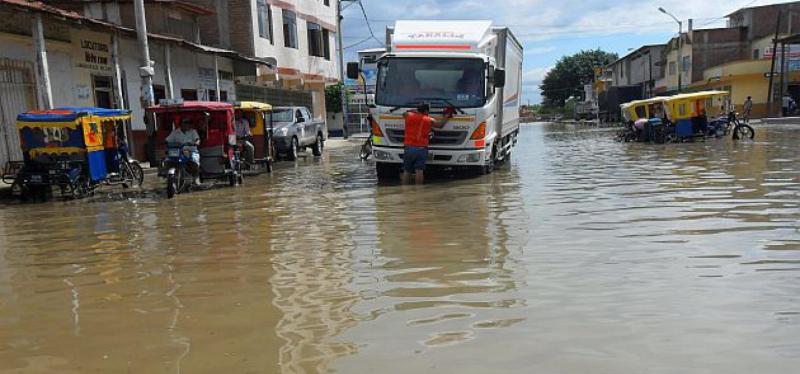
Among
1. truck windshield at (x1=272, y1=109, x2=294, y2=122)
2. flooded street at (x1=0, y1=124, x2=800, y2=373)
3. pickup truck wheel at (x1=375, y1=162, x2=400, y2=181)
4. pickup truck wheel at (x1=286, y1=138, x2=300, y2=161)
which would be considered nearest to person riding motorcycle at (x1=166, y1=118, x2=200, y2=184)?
flooded street at (x1=0, y1=124, x2=800, y2=373)

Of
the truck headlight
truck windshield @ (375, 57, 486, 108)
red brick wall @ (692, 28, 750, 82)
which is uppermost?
red brick wall @ (692, 28, 750, 82)

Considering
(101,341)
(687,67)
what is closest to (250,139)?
(101,341)

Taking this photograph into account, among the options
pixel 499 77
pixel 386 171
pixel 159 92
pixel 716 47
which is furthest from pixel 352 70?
pixel 716 47

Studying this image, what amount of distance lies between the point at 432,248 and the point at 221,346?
3.06 m

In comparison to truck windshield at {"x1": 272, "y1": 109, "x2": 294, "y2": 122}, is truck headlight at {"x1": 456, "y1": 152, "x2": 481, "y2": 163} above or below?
below

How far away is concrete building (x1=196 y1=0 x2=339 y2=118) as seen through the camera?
27.1 m

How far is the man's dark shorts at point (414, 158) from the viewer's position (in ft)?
40.7

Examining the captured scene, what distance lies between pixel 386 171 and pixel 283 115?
30.9ft

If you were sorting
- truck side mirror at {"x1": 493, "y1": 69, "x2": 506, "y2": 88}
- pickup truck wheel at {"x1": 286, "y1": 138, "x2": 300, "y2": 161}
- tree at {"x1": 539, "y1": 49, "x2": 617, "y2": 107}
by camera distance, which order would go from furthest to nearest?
tree at {"x1": 539, "y1": 49, "x2": 617, "y2": 107}
pickup truck wheel at {"x1": 286, "y1": 138, "x2": 300, "y2": 161}
truck side mirror at {"x1": 493, "y1": 69, "x2": 506, "y2": 88}

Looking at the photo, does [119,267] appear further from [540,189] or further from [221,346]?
[540,189]

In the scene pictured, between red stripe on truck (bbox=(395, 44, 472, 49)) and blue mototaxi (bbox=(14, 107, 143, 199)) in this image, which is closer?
blue mototaxi (bbox=(14, 107, 143, 199))

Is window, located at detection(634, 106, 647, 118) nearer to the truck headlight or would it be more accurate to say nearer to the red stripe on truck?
the red stripe on truck

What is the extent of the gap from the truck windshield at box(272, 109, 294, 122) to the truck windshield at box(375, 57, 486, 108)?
946 centimetres

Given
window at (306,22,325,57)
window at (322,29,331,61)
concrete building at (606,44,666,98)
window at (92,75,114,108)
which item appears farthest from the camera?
concrete building at (606,44,666,98)
